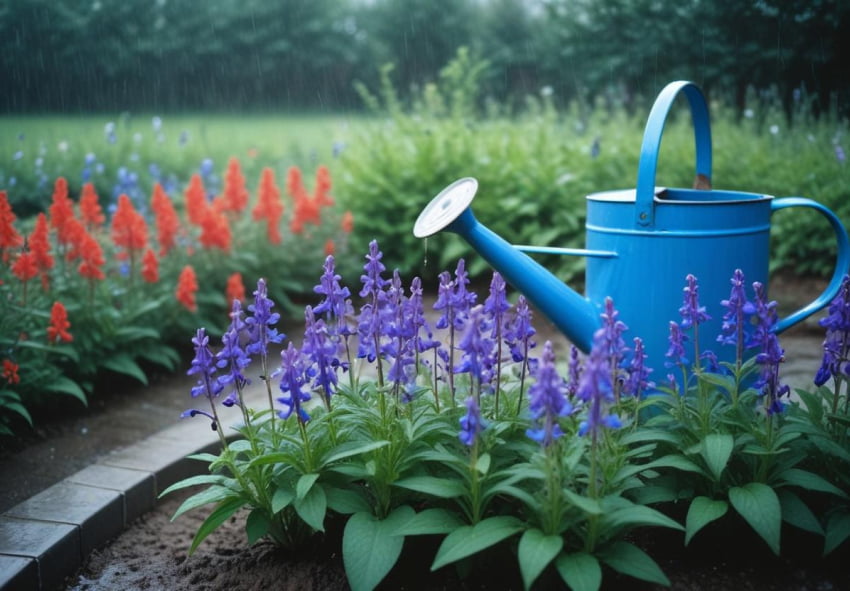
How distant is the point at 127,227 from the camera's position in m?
3.86

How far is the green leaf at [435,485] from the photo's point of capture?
171 cm

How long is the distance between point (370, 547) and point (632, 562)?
62cm

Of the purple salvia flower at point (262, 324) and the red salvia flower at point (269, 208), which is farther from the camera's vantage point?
the red salvia flower at point (269, 208)

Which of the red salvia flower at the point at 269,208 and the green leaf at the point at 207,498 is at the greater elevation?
the red salvia flower at the point at 269,208

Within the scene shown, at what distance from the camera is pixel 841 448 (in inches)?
71.0

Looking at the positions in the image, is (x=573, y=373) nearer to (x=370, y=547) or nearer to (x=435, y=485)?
(x=435, y=485)

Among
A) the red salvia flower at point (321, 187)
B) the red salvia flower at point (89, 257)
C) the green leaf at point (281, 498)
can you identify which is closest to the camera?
the green leaf at point (281, 498)

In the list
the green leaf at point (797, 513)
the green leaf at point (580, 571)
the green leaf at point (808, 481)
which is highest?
the green leaf at point (808, 481)

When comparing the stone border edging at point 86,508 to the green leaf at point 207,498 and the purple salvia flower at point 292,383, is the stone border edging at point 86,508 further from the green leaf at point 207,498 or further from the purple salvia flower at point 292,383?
the purple salvia flower at point 292,383

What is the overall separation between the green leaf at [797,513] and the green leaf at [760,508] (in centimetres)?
5

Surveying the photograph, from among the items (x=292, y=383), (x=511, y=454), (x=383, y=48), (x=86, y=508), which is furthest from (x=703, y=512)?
(x=383, y=48)

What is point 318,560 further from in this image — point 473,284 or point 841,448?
point 473,284

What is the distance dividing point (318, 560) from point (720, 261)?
1.53m

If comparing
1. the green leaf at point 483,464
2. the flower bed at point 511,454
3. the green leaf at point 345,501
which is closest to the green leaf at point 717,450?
the flower bed at point 511,454
